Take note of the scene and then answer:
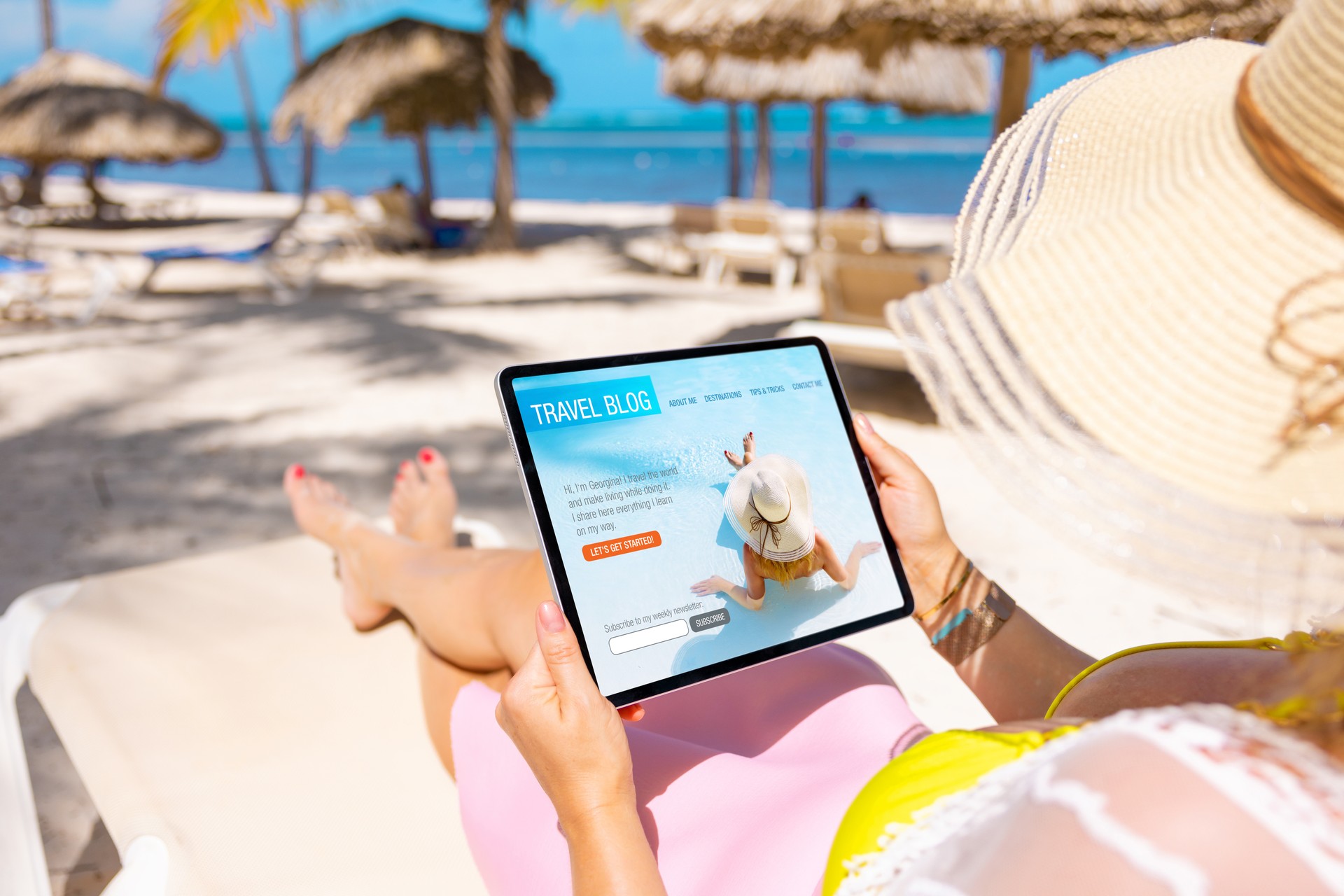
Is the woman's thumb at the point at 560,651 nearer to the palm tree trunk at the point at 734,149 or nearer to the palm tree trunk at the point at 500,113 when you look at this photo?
the palm tree trunk at the point at 500,113

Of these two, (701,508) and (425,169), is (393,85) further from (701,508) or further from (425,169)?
(701,508)

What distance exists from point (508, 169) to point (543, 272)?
2.10 m

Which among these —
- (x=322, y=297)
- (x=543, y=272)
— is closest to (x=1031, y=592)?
(x=322, y=297)

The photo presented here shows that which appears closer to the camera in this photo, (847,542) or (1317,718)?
(1317,718)

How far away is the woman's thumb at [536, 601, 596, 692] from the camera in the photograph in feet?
2.92

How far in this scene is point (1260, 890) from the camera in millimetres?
488

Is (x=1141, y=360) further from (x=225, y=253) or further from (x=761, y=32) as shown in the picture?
(x=225, y=253)

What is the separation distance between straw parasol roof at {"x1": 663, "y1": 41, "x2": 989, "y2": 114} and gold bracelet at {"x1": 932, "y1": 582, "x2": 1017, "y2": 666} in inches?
355

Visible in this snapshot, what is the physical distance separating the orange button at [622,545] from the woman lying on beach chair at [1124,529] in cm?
10

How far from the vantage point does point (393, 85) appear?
10.2 m

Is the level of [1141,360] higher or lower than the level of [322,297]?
higher

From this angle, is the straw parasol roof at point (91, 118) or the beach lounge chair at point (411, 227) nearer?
the beach lounge chair at point (411, 227)

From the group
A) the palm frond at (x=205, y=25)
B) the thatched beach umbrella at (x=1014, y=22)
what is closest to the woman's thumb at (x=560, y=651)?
the thatched beach umbrella at (x=1014, y=22)

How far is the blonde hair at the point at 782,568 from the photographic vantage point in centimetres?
106
